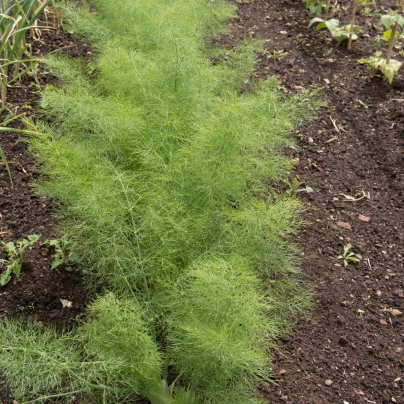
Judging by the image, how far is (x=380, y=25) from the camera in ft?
14.4

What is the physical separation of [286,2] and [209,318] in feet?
12.5

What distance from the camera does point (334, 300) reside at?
260cm

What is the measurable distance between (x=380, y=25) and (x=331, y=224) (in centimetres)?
218

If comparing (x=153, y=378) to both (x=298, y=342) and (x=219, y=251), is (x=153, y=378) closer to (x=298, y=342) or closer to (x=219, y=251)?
(x=219, y=251)

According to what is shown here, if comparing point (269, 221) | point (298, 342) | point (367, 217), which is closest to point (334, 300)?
point (298, 342)

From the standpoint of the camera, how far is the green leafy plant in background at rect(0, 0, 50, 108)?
323cm

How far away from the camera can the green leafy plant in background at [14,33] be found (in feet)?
10.6

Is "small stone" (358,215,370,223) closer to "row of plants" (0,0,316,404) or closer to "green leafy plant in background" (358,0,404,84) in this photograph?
"row of plants" (0,0,316,404)

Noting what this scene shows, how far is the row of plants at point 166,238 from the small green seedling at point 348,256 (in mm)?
584

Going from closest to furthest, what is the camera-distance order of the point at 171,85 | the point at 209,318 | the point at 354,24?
the point at 209,318
the point at 171,85
the point at 354,24

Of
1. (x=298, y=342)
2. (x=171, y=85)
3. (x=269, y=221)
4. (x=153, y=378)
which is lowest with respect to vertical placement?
(x=298, y=342)

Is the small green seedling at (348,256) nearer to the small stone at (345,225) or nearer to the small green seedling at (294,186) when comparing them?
the small stone at (345,225)

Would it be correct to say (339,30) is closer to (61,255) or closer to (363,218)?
(363,218)

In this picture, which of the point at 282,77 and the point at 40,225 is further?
the point at 282,77
